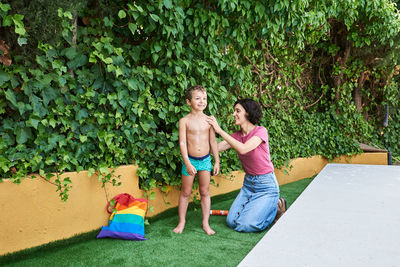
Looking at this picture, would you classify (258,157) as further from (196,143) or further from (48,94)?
(48,94)

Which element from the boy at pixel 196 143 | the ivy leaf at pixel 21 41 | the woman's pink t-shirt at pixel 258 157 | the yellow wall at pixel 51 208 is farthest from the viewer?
the woman's pink t-shirt at pixel 258 157

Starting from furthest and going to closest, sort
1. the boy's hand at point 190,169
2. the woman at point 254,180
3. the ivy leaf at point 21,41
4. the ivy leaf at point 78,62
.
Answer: the woman at point 254,180, the boy's hand at point 190,169, the ivy leaf at point 78,62, the ivy leaf at point 21,41

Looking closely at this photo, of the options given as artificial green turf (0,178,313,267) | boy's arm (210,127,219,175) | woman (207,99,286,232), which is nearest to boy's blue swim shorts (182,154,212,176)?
boy's arm (210,127,219,175)

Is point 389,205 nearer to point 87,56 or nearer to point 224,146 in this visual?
point 224,146

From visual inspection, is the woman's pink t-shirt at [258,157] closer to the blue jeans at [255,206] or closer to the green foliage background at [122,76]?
the blue jeans at [255,206]

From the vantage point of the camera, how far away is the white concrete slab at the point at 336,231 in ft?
5.32

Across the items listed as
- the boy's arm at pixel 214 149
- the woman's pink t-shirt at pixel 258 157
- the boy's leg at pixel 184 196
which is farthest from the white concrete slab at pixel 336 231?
the boy's leg at pixel 184 196

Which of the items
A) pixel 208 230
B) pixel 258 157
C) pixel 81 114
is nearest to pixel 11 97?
pixel 81 114

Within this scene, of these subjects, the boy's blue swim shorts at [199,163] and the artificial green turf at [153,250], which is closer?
Answer: the artificial green turf at [153,250]

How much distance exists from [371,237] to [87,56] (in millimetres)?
2557

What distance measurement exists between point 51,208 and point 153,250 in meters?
0.89

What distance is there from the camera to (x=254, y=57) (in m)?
5.45

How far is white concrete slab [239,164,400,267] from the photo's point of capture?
162cm

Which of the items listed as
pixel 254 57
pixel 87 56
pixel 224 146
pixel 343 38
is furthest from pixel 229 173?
pixel 343 38
